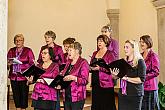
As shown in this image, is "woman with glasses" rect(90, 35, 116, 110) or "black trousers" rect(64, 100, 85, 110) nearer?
"black trousers" rect(64, 100, 85, 110)

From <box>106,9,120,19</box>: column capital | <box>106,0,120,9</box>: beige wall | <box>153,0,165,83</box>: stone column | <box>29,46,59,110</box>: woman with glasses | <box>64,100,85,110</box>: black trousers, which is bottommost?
<box>64,100,85,110</box>: black trousers

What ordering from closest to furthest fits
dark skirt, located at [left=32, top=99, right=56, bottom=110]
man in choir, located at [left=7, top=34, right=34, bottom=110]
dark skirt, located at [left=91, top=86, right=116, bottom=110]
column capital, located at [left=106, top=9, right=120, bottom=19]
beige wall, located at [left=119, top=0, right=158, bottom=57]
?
dark skirt, located at [left=32, top=99, right=56, bottom=110], dark skirt, located at [left=91, top=86, right=116, bottom=110], man in choir, located at [left=7, top=34, right=34, bottom=110], beige wall, located at [left=119, top=0, right=158, bottom=57], column capital, located at [left=106, top=9, right=120, bottom=19]

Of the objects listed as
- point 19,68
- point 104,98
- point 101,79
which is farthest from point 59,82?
point 19,68

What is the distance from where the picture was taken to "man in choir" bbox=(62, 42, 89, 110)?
15.2 ft

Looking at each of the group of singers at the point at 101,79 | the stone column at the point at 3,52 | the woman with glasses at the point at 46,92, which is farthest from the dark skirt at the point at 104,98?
the stone column at the point at 3,52

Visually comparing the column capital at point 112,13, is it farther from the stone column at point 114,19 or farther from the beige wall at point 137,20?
the beige wall at point 137,20

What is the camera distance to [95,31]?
10.4 meters

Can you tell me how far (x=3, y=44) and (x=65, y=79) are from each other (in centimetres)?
186

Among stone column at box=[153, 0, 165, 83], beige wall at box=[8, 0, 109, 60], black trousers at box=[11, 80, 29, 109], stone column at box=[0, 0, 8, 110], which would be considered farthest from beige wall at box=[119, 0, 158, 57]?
stone column at box=[0, 0, 8, 110]

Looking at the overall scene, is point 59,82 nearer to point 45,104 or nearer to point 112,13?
point 45,104

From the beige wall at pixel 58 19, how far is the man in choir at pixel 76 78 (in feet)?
17.4

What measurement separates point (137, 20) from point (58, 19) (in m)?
2.89

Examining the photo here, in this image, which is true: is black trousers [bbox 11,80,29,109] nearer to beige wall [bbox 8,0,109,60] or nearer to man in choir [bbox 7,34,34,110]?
man in choir [bbox 7,34,34,110]

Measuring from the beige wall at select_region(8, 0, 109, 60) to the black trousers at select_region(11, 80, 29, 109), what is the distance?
3.55 meters
